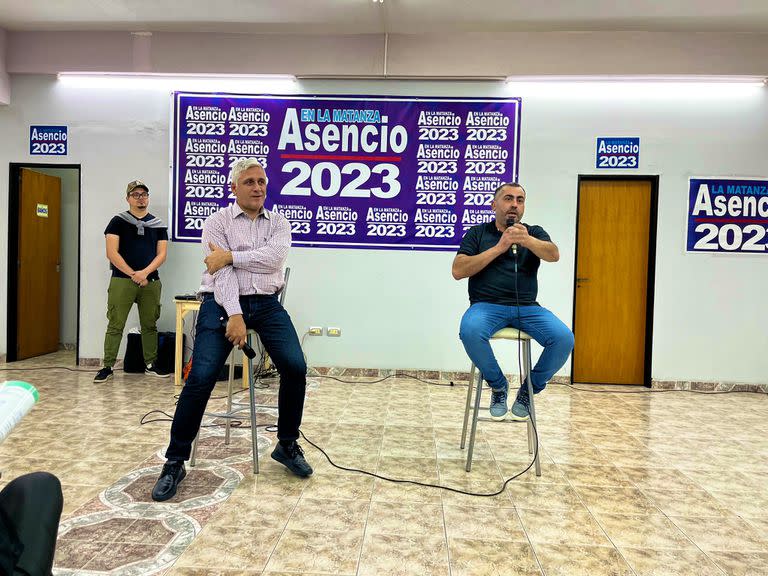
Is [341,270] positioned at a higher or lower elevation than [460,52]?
lower

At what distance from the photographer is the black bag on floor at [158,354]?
4395 mm

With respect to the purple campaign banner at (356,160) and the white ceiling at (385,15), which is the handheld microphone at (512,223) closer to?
the purple campaign banner at (356,160)

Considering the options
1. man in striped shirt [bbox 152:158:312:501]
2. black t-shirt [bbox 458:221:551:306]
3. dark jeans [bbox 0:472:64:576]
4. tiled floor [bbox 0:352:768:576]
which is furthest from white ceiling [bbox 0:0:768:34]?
dark jeans [bbox 0:472:64:576]

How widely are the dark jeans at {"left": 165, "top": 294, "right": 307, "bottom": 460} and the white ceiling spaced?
2.93m

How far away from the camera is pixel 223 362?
2.13 metres

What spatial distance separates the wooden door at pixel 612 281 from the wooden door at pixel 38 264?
5.59m

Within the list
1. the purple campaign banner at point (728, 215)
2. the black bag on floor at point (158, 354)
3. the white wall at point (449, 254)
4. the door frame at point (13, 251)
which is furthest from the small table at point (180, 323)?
the purple campaign banner at point (728, 215)

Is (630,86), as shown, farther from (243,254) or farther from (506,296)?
(243,254)

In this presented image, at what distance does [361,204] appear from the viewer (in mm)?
4520

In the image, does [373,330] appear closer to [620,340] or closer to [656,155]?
[620,340]

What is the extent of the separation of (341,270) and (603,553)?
132 inches

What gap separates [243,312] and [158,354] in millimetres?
2623

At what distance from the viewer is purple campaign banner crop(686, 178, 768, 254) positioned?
173 inches

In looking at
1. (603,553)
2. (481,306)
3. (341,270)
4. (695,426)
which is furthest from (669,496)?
(341,270)
